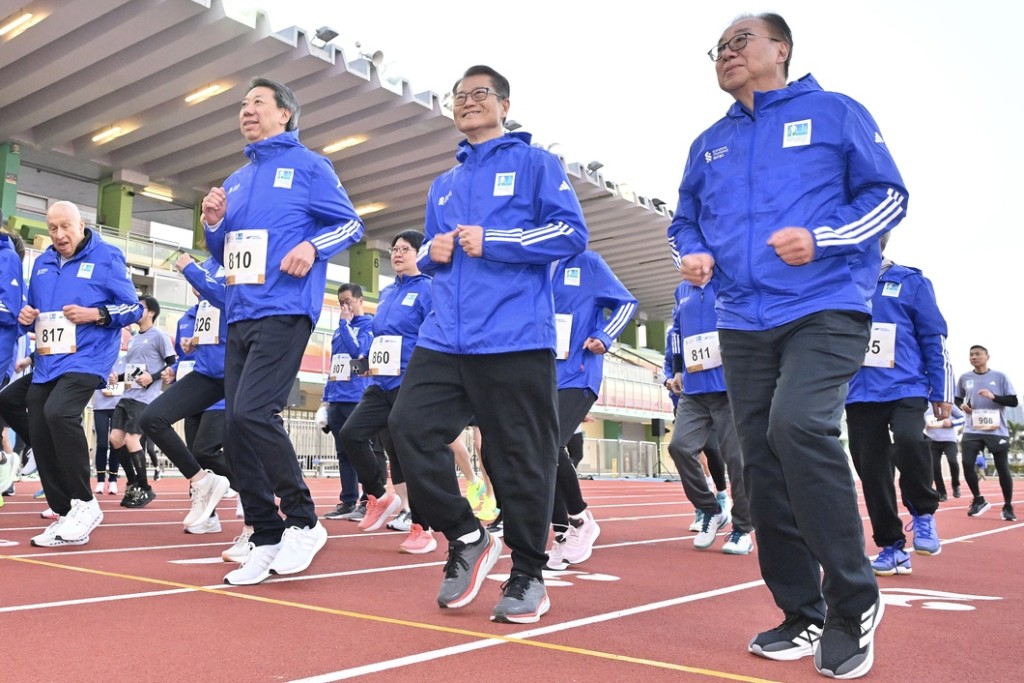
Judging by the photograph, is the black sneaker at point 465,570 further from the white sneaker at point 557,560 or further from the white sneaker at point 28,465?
the white sneaker at point 28,465

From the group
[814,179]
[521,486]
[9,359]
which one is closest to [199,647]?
[521,486]

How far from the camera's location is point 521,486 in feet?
10.7

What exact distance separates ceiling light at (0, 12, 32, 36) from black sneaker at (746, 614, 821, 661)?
20791 millimetres

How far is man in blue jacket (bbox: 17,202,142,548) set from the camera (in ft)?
16.5

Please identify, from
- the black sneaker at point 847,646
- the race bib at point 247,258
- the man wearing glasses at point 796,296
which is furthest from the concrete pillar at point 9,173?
the black sneaker at point 847,646

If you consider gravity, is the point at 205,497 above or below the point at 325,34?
below

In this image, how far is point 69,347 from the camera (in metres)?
5.07

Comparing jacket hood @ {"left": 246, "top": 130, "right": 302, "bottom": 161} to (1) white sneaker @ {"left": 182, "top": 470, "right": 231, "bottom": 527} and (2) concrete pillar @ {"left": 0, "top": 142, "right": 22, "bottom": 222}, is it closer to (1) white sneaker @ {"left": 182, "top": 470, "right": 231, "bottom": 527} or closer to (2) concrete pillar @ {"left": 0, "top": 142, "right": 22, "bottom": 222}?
(1) white sneaker @ {"left": 182, "top": 470, "right": 231, "bottom": 527}

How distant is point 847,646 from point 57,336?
14.3 ft

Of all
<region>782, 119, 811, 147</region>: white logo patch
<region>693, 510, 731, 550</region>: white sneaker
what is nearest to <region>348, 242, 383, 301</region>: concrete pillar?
<region>693, 510, 731, 550</region>: white sneaker

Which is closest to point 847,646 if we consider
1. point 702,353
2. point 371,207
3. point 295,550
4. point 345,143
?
point 295,550

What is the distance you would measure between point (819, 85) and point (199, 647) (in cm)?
248

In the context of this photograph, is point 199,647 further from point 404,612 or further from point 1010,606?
point 1010,606

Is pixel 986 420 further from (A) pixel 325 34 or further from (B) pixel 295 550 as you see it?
(A) pixel 325 34
